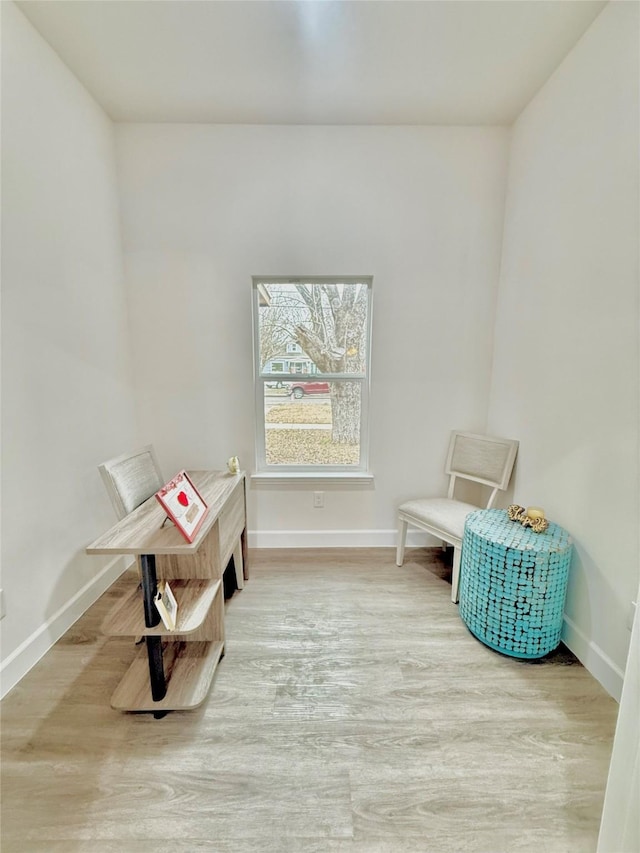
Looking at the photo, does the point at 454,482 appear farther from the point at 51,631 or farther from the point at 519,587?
the point at 51,631

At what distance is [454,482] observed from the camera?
2.43 meters

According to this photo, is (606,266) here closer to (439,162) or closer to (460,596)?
(439,162)

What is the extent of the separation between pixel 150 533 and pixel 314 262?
6.13 ft

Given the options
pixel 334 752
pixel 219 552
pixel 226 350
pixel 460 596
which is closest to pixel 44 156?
pixel 226 350

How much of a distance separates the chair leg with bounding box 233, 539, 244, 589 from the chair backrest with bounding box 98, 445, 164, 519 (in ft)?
1.94

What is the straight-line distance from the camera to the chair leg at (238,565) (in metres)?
2.02

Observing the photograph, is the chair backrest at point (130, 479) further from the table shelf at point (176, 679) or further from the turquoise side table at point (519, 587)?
the turquoise side table at point (519, 587)

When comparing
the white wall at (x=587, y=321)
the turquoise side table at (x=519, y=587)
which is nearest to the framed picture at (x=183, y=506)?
the turquoise side table at (x=519, y=587)

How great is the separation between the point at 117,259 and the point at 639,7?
2.70 m

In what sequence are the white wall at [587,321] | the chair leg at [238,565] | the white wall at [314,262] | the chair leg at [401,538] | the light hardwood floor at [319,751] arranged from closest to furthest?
1. the light hardwood floor at [319,751]
2. the white wall at [587,321]
3. the chair leg at [238,565]
4. the white wall at [314,262]
5. the chair leg at [401,538]

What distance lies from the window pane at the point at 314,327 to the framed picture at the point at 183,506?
1.17 meters

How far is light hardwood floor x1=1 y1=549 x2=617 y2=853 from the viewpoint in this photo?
994 millimetres

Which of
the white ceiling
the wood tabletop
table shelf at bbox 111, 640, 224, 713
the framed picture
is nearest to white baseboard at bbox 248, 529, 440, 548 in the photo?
the wood tabletop

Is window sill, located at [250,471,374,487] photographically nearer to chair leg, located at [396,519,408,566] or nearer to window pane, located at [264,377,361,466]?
window pane, located at [264,377,361,466]
